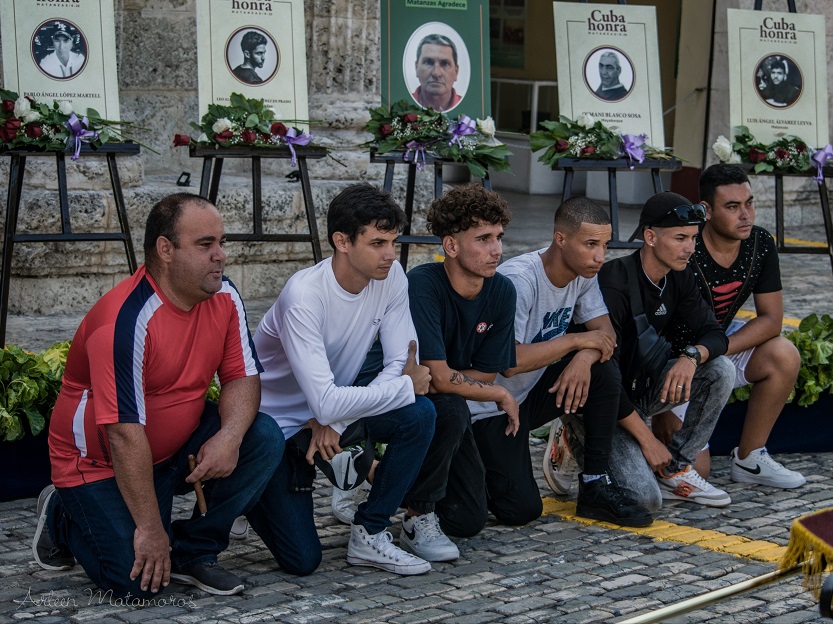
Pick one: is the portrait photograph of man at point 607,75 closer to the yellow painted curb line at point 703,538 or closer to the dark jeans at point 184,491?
the yellow painted curb line at point 703,538

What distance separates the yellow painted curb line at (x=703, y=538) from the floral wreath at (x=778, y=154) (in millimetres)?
3693

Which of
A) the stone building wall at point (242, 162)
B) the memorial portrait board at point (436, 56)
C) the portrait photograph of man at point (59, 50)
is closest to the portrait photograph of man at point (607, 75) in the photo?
the memorial portrait board at point (436, 56)

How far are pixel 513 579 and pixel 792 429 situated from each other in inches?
83.8

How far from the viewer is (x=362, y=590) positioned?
4.06 m

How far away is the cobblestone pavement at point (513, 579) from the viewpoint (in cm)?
384

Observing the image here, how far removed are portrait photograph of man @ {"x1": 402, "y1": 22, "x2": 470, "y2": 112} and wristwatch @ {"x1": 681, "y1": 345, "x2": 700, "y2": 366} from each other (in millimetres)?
2721

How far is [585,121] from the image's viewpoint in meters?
7.34

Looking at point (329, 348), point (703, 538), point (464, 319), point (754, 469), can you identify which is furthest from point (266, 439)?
point (754, 469)

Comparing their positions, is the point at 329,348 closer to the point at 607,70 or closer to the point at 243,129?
the point at 243,129

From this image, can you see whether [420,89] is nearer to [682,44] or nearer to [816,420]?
[816,420]

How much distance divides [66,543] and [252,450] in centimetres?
63

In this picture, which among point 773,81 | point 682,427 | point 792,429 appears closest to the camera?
point 682,427

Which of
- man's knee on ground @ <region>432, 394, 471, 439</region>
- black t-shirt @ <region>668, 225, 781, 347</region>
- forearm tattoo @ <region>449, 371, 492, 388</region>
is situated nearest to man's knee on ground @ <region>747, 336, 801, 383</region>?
black t-shirt @ <region>668, 225, 781, 347</region>

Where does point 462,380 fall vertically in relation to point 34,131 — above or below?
below
